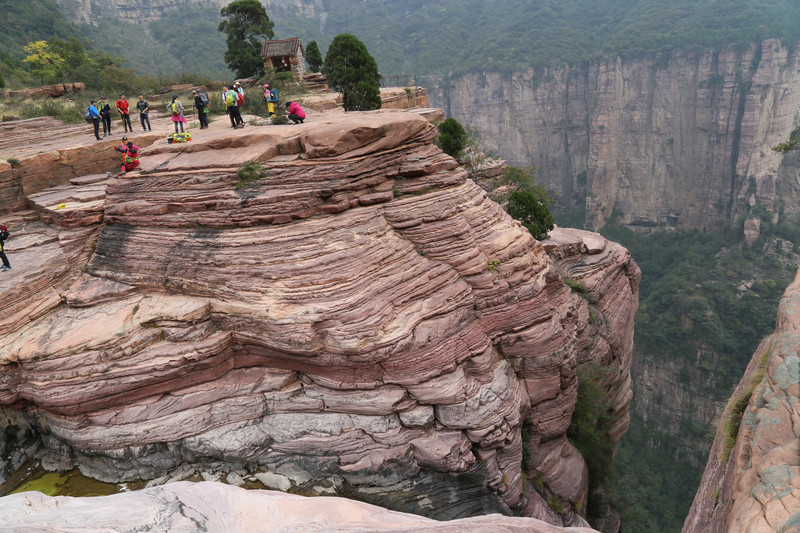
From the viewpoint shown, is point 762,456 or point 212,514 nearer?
point 762,456

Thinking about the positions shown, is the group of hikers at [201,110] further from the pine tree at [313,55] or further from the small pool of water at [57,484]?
the pine tree at [313,55]

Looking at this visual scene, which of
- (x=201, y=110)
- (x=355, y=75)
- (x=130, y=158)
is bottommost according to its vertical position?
(x=130, y=158)

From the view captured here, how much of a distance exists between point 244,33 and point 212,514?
44.1 meters

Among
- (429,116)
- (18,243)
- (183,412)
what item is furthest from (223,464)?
(429,116)

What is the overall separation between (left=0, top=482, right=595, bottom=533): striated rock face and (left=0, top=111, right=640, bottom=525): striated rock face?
2609 millimetres

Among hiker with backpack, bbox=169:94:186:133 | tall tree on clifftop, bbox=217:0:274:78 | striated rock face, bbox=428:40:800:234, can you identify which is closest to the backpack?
hiker with backpack, bbox=169:94:186:133

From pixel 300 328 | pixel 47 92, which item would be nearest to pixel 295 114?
pixel 300 328

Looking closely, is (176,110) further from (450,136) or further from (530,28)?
(530,28)

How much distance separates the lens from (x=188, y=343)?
48.0ft

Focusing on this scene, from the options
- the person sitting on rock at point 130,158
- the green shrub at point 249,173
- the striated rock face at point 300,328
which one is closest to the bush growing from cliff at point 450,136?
the striated rock face at point 300,328

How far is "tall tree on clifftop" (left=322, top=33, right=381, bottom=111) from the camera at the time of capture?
2706 cm

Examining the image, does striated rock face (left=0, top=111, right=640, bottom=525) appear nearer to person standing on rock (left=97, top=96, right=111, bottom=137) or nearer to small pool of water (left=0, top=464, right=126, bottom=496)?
small pool of water (left=0, top=464, right=126, bottom=496)

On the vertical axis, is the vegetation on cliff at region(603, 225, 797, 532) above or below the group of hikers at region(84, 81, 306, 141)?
below

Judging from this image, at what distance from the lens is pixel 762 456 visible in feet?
27.4
